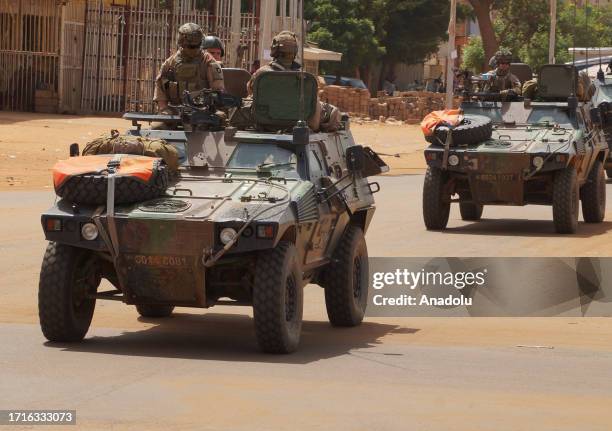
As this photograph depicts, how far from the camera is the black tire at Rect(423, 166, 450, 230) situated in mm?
19016

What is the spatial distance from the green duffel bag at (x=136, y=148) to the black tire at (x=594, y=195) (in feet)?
35.2

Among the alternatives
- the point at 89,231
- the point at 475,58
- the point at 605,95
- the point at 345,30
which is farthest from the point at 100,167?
the point at 475,58

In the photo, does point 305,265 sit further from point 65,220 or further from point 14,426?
point 14,426

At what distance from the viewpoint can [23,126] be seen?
32.0 m

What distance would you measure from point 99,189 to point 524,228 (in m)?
10.9

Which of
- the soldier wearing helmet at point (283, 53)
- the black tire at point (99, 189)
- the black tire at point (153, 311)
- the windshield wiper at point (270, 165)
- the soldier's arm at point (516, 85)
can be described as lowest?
the black tire at point (153, 311)

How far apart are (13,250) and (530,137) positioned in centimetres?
708

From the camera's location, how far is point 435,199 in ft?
62.6

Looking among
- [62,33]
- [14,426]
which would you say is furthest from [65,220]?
[62,33]

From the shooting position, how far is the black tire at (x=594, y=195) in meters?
20.4

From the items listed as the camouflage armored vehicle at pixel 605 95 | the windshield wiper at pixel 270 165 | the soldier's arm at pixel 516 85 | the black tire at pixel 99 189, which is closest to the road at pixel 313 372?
the black tire at pixel 99 189

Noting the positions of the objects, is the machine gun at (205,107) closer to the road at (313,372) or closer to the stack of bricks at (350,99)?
the road at (313,372)

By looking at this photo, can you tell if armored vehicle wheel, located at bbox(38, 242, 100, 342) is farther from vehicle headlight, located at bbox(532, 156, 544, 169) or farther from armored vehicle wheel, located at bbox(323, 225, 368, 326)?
vehicle headlight, located at bbox(532, 156, 544, 169)

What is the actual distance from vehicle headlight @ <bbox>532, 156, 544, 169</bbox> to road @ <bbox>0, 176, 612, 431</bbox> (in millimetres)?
5411
